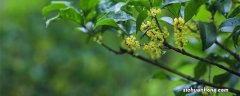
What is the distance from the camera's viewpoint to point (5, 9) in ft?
8.25

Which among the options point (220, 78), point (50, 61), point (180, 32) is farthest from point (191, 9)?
point (50, 61)

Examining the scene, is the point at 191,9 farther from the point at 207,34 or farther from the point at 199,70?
the point at 199,70

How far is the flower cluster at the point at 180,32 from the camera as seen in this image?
0.63 m

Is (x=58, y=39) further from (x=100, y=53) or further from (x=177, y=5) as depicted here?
(x=177, y=5)

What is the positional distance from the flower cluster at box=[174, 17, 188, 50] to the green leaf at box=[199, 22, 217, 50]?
33mm

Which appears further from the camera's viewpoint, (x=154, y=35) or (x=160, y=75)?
(x=160, y=75)

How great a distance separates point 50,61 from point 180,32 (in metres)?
1.79

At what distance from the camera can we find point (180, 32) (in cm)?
64

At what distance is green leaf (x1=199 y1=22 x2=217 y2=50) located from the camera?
652 mm

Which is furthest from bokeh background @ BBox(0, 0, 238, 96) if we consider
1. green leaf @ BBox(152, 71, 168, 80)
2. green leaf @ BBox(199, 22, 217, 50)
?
green leaf @ BBox(199, 22, 217, 50)

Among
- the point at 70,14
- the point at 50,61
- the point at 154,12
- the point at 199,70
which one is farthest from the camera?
the point at 50,61

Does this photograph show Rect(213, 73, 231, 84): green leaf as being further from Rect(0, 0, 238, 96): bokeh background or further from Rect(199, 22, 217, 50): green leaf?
Rect(0, 0, 238, 96): bokeh background

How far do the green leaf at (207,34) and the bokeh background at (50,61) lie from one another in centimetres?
161

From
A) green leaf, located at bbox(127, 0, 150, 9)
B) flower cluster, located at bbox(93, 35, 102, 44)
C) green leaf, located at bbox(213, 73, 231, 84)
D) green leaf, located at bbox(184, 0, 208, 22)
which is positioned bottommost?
green leaf, located at bbox(213, 73, 231, 84)
